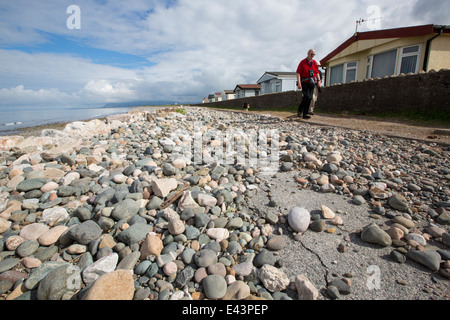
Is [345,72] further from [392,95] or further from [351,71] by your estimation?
[392,95]

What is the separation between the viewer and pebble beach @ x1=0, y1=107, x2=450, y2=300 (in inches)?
54.4

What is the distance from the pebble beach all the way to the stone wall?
330 centimetres

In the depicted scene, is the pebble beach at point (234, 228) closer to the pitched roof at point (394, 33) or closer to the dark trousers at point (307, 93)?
the dark trousers at point (307, 93)

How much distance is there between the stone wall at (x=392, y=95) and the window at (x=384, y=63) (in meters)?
4.98

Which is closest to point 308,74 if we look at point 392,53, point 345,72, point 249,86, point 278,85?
point 392,53

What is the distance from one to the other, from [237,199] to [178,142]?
2.51 metres

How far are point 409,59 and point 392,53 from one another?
93 centimetres

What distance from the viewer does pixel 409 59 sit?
10.3 m

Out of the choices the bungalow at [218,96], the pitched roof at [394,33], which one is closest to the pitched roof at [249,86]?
the bungalow at [218,96]

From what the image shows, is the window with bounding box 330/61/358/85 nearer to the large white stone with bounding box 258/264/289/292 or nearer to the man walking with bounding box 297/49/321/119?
the man walking with bounding box 297/49/321/119
